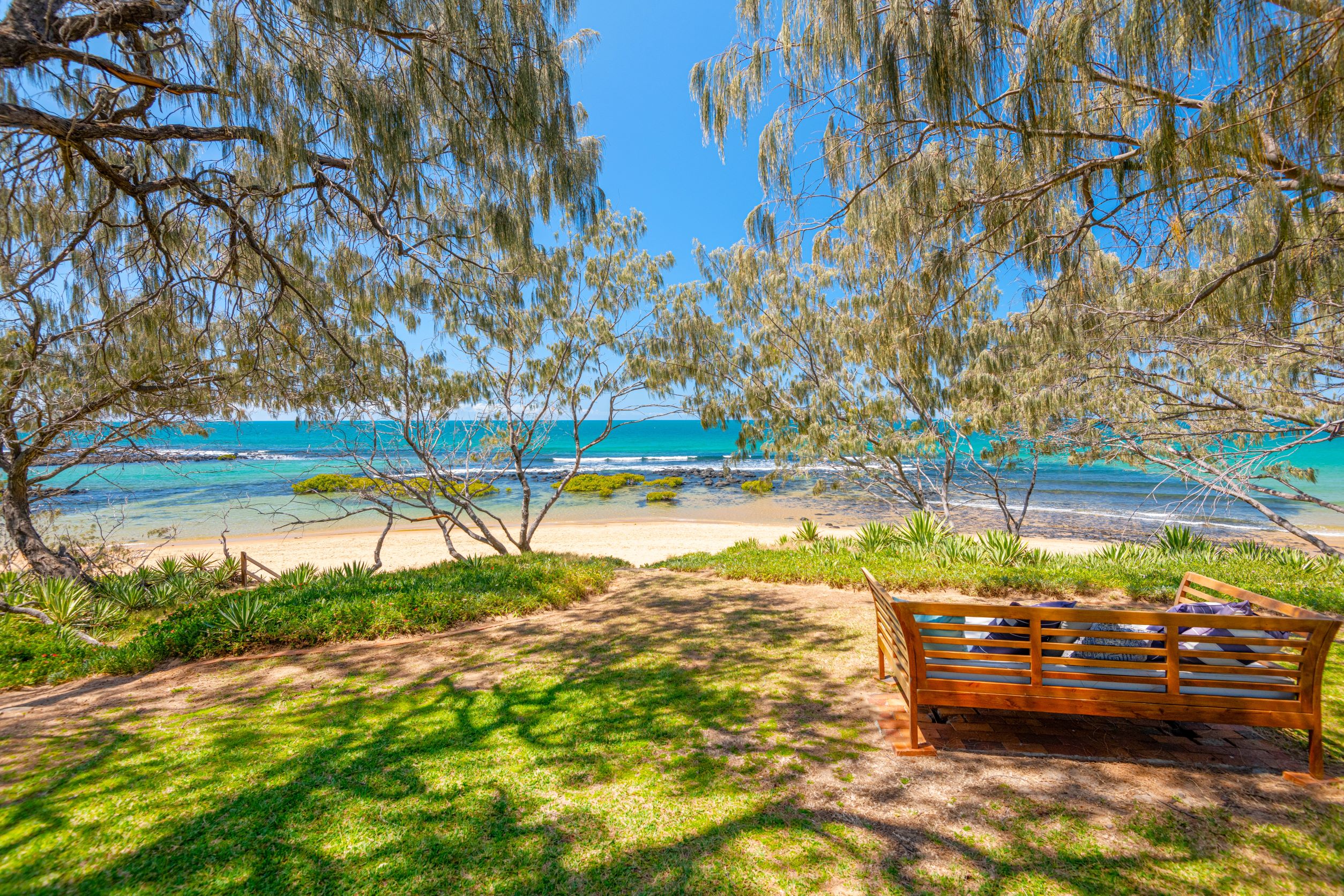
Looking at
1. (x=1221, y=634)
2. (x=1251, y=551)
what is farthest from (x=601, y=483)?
(x=1221, y=634)

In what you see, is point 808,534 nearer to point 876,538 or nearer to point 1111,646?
point 876,538

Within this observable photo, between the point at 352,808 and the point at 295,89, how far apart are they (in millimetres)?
3314

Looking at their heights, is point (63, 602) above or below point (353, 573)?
above

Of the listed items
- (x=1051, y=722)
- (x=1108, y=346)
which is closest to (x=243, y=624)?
(x=1051, y=722)

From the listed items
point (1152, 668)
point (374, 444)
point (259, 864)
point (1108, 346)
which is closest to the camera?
point (259, 864)

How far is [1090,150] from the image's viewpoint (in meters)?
3.21

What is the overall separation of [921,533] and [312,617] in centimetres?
793

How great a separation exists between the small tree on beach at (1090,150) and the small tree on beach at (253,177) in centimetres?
128

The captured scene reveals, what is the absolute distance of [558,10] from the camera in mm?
2684

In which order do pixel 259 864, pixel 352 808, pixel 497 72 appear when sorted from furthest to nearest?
pixel 497 72 < pixel 352 808 < pixel 259 864

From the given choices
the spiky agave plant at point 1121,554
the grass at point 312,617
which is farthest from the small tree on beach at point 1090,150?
the grass at point 312,617

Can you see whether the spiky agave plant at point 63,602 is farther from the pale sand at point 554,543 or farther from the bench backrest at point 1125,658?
the bench backrest at point 1125,658

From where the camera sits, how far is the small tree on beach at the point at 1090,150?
6.27 ft

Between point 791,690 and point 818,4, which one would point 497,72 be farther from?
point 791,690
